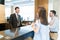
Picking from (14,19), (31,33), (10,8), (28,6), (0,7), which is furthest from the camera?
(28,6)

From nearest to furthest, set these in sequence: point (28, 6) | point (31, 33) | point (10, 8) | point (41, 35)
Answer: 1. point (41, 35)
2. point (31, 33)
3. point (10, 8)
4. point (28, 6)

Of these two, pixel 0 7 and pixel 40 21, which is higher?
pixel 0 7

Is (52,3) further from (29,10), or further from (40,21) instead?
(40,21)

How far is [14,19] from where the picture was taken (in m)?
4.84

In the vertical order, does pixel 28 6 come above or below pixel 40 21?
above

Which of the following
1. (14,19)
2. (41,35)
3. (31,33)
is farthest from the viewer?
(14,19)

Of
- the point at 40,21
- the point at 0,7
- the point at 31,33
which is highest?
the point at 0,7

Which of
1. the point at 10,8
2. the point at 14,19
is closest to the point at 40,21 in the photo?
the point at 14,19

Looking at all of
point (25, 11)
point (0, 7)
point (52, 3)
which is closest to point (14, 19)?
point (0, 7)

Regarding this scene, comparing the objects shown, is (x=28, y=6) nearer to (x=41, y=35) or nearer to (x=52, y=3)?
(x=52, y=3)

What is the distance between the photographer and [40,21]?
265 cm

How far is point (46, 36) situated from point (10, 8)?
4113 millimetres

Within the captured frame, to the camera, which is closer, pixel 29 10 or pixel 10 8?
pixel 10 8

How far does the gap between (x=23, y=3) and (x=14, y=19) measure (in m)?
2.23
